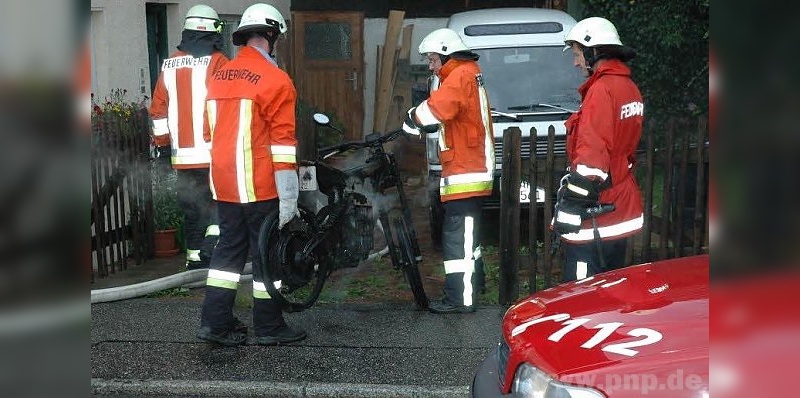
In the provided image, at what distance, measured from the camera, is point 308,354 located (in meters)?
5.81

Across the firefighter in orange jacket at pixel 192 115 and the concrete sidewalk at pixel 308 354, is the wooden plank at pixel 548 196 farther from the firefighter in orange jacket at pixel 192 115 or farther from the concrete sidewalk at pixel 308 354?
the firefighter in orange jacket at pixel 192 115

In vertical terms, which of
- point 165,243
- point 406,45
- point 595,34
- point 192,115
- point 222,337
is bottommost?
point 222,337

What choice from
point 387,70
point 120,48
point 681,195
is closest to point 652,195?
point 681,195

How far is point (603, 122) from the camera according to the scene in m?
5.21

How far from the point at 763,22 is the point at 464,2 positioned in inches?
585

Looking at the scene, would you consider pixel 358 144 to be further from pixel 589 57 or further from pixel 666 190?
pixel 666 190

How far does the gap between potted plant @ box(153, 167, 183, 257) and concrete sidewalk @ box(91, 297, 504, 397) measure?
164cm

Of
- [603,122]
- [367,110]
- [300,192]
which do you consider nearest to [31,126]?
[603,122]

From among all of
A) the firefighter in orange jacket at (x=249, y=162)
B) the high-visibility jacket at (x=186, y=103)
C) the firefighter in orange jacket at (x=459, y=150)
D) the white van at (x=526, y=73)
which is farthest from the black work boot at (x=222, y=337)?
the white van at (x=526, y=73)

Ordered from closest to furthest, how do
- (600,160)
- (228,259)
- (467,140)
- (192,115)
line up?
(600,160), (228,259), (467,140), (192,115)

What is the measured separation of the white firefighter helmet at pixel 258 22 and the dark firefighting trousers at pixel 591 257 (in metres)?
2.29

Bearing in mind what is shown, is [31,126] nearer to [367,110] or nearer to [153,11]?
[153,11]

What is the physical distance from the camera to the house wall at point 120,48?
9.00 metres

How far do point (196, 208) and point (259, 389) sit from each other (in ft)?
9.51
